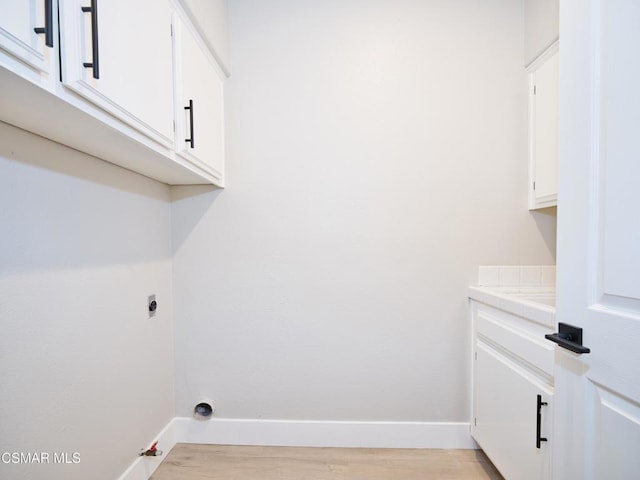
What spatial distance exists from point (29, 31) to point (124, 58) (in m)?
0.31

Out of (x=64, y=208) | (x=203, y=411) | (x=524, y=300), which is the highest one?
(x=64, y=208)

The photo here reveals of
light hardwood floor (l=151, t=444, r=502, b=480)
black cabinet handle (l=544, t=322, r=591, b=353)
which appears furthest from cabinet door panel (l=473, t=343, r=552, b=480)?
black cabinet handle (l=544, t=322, r=591, b=353)

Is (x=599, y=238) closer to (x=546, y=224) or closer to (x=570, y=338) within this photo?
(x=570, y=338)

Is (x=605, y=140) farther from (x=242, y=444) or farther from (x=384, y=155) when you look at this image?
(x=242, y=444)

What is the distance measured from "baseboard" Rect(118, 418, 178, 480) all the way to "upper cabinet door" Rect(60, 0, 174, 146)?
147 centimetres

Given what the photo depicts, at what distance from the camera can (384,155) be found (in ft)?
5.85

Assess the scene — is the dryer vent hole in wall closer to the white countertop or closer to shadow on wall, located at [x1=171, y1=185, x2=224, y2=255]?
shadow on wall, located at [x1=171, y1=185, x2=224, y2=255]

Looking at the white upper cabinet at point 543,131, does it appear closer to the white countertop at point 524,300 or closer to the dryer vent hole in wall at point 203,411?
the white countertop at point 524,300

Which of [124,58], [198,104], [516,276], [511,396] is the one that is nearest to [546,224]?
[516,276]

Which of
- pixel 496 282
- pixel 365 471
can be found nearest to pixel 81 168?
pixel 365 471

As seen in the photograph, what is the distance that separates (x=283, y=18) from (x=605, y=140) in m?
1.72

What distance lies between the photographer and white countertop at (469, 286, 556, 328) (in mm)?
1142

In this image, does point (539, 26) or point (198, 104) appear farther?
point (539, 26)

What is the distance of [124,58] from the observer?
35.5 inches
